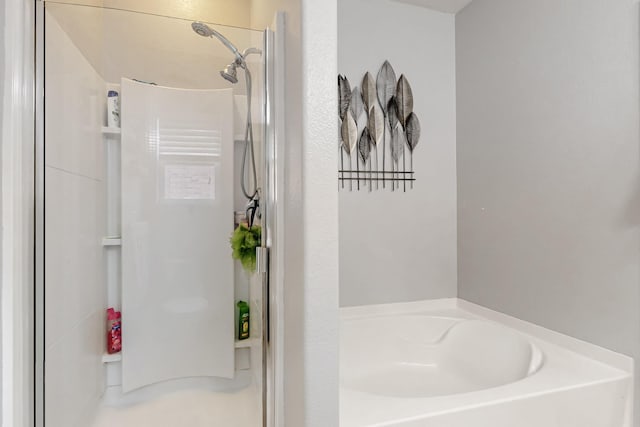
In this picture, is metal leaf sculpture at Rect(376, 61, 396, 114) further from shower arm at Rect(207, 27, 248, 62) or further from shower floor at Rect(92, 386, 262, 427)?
shower floor at Rect(92, 386, 262, 427)

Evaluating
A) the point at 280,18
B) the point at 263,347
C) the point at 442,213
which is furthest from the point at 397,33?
the point at 263,347

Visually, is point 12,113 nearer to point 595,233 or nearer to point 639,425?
A: point 595,233

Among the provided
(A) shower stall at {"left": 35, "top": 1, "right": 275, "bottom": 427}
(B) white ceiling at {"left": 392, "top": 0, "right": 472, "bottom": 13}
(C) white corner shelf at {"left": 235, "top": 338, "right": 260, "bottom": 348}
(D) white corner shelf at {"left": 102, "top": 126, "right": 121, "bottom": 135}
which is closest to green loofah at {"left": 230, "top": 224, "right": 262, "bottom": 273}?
(A) shower stall at {"left": 35, "top": 1, "right": 275, "bottom": 427}

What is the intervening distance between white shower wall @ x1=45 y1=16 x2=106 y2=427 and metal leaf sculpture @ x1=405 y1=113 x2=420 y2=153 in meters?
1.73

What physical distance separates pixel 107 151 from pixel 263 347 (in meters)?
1.06

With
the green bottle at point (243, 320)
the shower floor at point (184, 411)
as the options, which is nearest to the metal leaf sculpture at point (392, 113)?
the green bottle at point (243, 320)

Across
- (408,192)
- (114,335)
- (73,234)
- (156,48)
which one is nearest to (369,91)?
(408,192)

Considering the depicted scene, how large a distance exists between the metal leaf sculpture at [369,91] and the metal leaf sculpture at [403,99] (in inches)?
6.4

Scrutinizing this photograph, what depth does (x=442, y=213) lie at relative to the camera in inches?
97.7

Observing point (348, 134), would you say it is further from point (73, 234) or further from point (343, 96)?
point (73, 234)

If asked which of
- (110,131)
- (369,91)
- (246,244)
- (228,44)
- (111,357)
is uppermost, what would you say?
(369,91)

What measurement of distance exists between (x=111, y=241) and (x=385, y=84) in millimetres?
1819

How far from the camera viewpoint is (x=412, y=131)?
7.77 ft

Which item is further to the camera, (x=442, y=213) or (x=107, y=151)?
(x=442, y=213)
